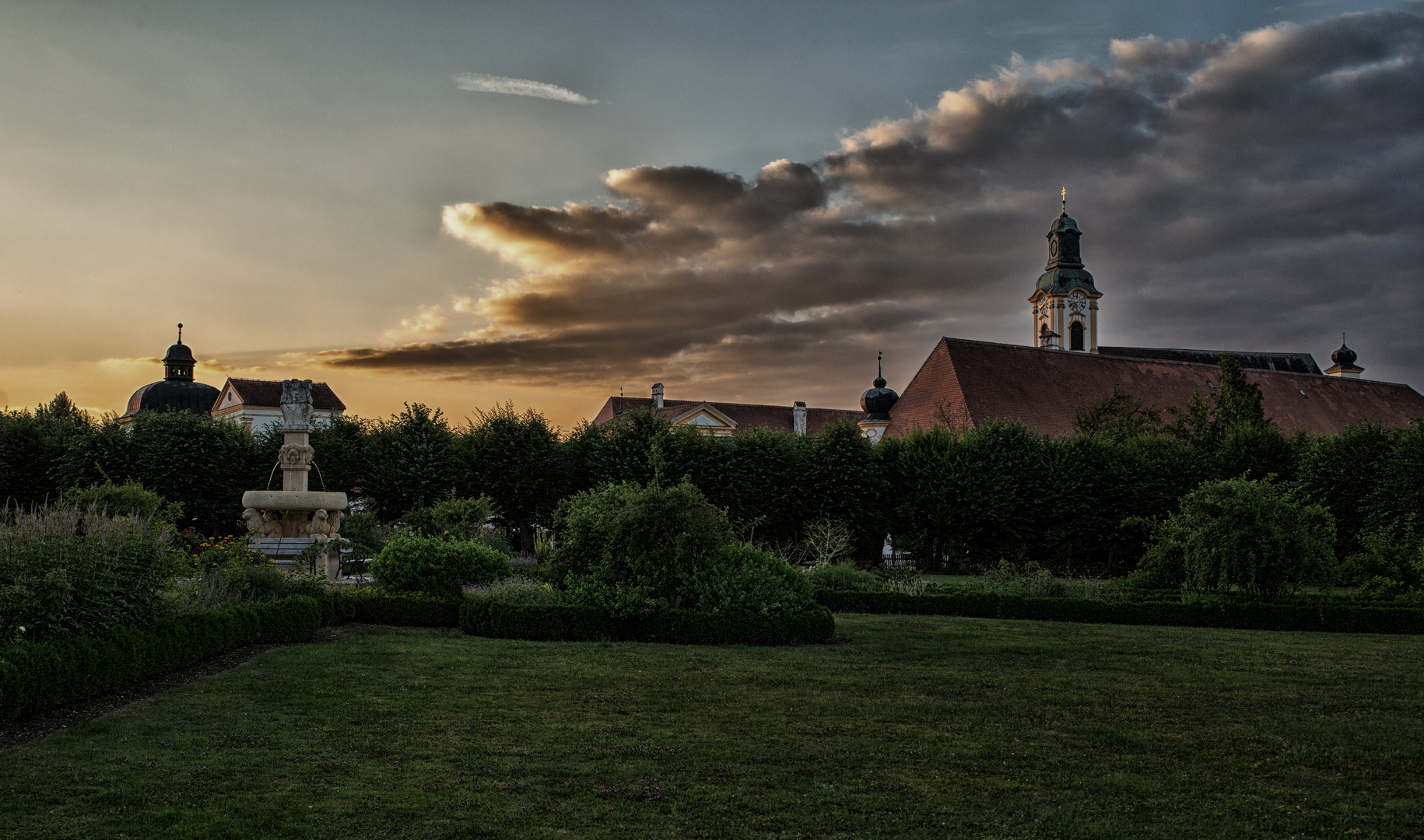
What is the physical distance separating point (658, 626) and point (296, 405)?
1137 centimetres

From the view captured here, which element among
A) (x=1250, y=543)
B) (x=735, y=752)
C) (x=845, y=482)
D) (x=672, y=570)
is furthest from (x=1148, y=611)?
(x=845, y=482)

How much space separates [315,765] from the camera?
6066 mm

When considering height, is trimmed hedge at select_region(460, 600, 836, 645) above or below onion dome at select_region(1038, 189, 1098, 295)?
below

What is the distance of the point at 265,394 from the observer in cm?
6369

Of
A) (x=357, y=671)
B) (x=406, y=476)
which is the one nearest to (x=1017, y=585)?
(x=357, y=671)

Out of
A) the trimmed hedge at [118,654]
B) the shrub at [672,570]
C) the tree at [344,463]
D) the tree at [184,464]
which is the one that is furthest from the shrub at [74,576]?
the tree at [344,463]

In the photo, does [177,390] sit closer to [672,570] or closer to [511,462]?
[511,462]

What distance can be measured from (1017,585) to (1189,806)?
12.3m

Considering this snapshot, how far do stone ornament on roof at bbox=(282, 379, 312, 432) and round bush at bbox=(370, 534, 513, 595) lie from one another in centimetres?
570

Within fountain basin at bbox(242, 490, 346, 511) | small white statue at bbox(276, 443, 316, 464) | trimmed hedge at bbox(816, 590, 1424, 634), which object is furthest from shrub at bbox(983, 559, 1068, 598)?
small white statue at bbox(276, 443, 316, 464)

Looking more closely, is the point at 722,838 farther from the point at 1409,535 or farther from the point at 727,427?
the point at 727,427

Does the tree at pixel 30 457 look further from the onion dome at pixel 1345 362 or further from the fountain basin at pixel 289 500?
the onion dome at pixel 1345 362

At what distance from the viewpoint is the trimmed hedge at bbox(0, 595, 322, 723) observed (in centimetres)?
711

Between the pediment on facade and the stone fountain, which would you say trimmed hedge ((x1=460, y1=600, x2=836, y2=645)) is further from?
the pediment on facade
